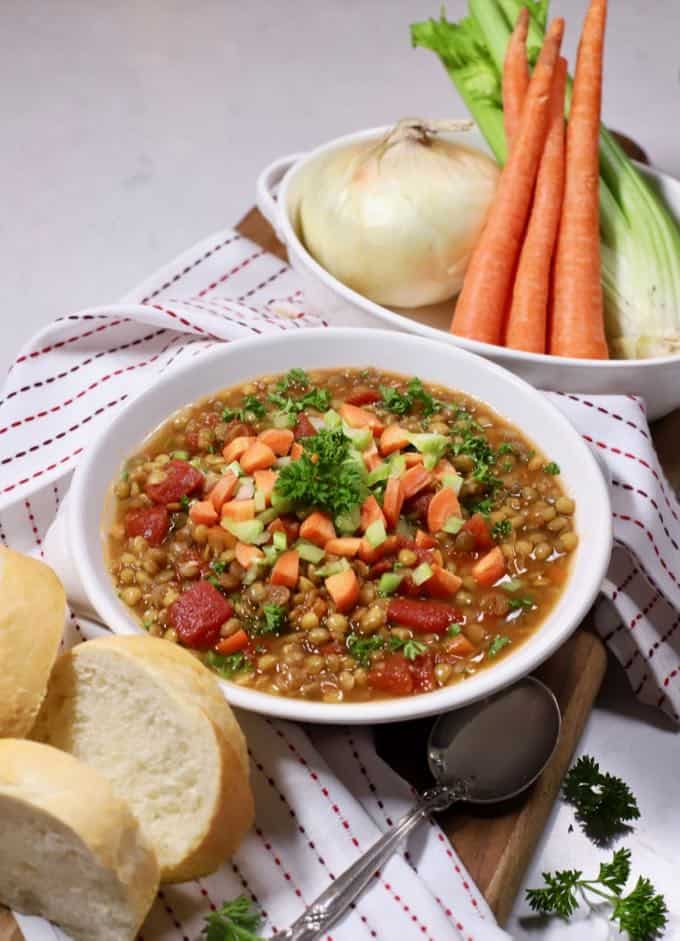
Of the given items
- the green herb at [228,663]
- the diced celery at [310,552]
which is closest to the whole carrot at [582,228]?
the diced celery at [310,552]

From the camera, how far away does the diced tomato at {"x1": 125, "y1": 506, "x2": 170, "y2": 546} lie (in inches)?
111

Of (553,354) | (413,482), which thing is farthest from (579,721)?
(553,354)

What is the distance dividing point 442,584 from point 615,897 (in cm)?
89

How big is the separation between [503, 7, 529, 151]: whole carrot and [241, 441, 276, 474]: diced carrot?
1680 millimetres

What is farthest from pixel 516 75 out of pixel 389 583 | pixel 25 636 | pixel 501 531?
pixel 25 636

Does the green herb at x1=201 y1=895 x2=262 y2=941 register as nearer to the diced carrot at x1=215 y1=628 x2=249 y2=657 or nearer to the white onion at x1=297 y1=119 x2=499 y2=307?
the diced carrot at x1=215 y1=628 x2=249 y2=657

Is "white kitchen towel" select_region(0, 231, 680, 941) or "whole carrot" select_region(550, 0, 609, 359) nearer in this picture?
"white kitchen towel" select_region(0, 231, 680, 941)

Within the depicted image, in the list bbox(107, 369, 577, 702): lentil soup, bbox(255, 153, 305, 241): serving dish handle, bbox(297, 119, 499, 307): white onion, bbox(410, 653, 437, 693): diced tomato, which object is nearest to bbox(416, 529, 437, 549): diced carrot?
bbox(107, 369, 577, 702): lentil soup

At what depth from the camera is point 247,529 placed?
277 centimetres

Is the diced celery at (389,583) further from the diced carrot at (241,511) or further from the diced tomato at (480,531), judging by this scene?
the diced carrot at (241,511)

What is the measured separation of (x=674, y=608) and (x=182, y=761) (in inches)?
60.2

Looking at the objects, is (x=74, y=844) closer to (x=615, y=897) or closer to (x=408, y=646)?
(x=408, y=646)

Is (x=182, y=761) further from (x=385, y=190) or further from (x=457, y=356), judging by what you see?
(x=385, y=190)

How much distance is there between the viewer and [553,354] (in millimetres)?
3555
